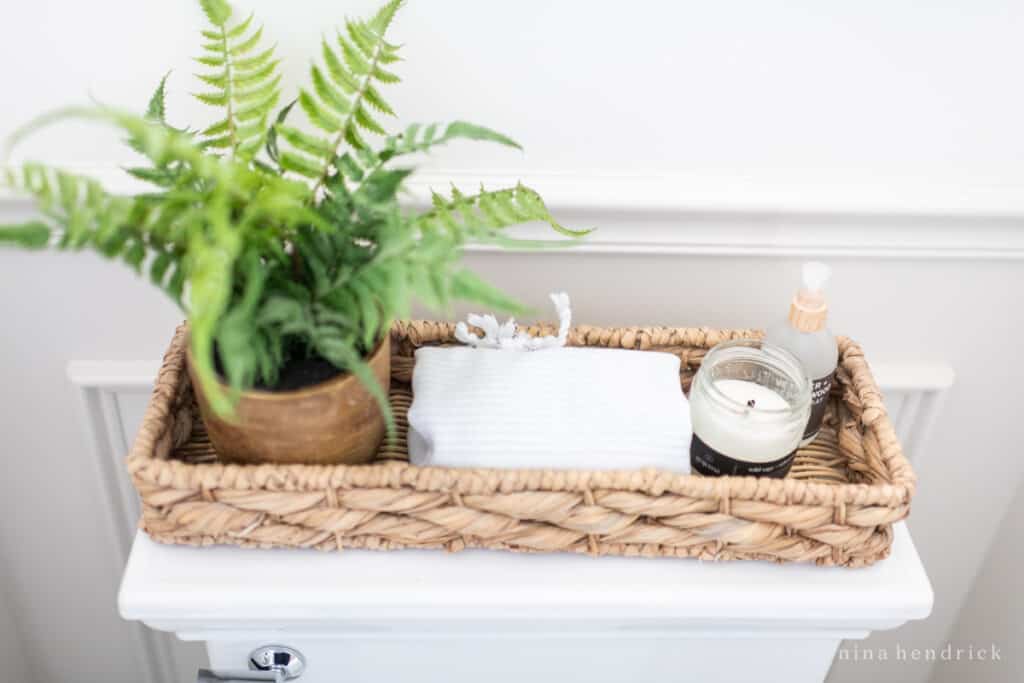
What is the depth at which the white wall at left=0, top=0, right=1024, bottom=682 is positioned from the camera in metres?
0.66

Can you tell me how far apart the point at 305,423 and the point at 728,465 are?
293mm

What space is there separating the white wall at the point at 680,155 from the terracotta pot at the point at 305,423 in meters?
0.24

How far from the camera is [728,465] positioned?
0.61 m

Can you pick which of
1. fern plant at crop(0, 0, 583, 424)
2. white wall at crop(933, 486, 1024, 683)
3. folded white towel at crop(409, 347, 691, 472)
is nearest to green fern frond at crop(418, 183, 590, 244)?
fern plant at crop(0, 0, 583, 424)

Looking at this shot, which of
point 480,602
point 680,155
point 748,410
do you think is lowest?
point 480,602

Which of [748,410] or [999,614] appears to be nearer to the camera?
[748,410]

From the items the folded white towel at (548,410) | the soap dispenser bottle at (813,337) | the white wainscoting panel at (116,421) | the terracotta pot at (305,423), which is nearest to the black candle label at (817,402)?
the soap dispenser bottle at (813,337)

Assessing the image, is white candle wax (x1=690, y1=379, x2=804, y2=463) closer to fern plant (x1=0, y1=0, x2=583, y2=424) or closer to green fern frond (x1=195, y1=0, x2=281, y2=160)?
fern plant (x1=0, y1=0, x2=583, y2=424)

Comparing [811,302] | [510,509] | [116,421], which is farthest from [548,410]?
[116,421]

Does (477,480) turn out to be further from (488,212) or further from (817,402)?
(817,402)

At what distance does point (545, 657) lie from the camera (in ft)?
2.17

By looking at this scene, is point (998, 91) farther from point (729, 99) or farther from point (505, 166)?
point (505, 166)

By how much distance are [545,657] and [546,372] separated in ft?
0.73

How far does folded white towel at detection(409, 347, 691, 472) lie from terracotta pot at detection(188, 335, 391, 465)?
0.05 metres
